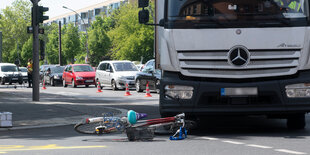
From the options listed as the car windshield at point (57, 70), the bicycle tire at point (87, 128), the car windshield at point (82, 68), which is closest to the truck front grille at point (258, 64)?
the bicycle tire at point (87, 128)

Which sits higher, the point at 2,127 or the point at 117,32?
the point at 117,32

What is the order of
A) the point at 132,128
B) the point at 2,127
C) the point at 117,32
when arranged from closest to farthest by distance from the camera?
1. the point at 132,128
2. the point at 2,127
3. the point at 117,32

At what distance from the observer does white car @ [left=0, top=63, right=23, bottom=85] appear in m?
45.6

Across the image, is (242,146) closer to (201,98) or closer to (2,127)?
(201,98)

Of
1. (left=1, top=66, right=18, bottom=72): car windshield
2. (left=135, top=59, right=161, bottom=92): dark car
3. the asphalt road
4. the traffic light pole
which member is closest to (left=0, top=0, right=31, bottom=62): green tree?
(left=1, top=66, right=18, bottom=72): car windshield

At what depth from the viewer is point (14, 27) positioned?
120 m

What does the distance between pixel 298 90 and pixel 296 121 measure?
54.0 inches

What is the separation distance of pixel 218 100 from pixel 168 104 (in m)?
0.85

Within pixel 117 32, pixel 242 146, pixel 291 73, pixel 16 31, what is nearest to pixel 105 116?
pixel 242 146

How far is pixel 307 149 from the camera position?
858 centimetres

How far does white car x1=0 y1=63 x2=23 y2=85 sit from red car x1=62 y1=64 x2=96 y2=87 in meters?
7.40

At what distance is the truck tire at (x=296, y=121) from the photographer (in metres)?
11.3

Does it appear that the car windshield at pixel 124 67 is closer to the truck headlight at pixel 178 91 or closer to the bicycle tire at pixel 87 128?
the bicycle tire at pixel 87 128

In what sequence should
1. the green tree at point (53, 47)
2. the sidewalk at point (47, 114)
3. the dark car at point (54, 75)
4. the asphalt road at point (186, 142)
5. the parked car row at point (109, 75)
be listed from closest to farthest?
the asphalt road at point (186, 142)
the sidewalk at point (47, 114)
the parked car row at point (109, 75)
the dark car at point (54, 75)
the green tree at point (53, 47)
